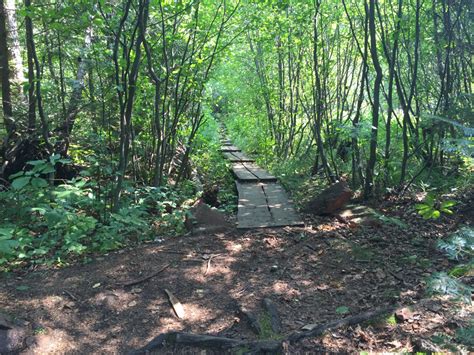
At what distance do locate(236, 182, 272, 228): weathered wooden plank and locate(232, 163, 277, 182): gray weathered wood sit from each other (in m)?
0.42

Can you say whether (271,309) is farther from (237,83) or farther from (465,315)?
(237,83)

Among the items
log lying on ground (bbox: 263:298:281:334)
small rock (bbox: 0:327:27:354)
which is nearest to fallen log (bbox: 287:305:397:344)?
log lying on ground (bbox: 263:298:281:334)

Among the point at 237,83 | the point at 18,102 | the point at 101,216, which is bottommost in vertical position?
the point at 101,216

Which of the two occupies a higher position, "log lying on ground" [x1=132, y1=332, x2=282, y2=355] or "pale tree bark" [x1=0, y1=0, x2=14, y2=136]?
"pale tree bark" [x1=0, y1=0, x2=14, y2=136]

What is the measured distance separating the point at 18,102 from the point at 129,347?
589 cm

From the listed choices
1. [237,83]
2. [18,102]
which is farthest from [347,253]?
[237,83]

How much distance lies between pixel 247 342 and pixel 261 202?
408 centimetres

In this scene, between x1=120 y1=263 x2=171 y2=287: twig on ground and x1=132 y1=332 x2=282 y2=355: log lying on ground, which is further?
x1=120 y1=263 x2=171 y2=287: twig on ground

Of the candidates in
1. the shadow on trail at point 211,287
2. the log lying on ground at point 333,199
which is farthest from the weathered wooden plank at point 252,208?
the log lying on ground at point 333,199

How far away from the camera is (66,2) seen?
5918 mm

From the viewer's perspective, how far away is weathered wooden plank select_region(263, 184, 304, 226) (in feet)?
18.6

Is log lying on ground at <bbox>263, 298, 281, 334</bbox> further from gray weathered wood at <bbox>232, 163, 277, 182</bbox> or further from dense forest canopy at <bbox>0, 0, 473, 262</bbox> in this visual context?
gray weathered wood at <bbox>232, 163, 277, 182</bbox>

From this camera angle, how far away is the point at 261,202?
267 inches

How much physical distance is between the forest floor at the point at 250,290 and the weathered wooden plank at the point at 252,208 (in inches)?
15.7
